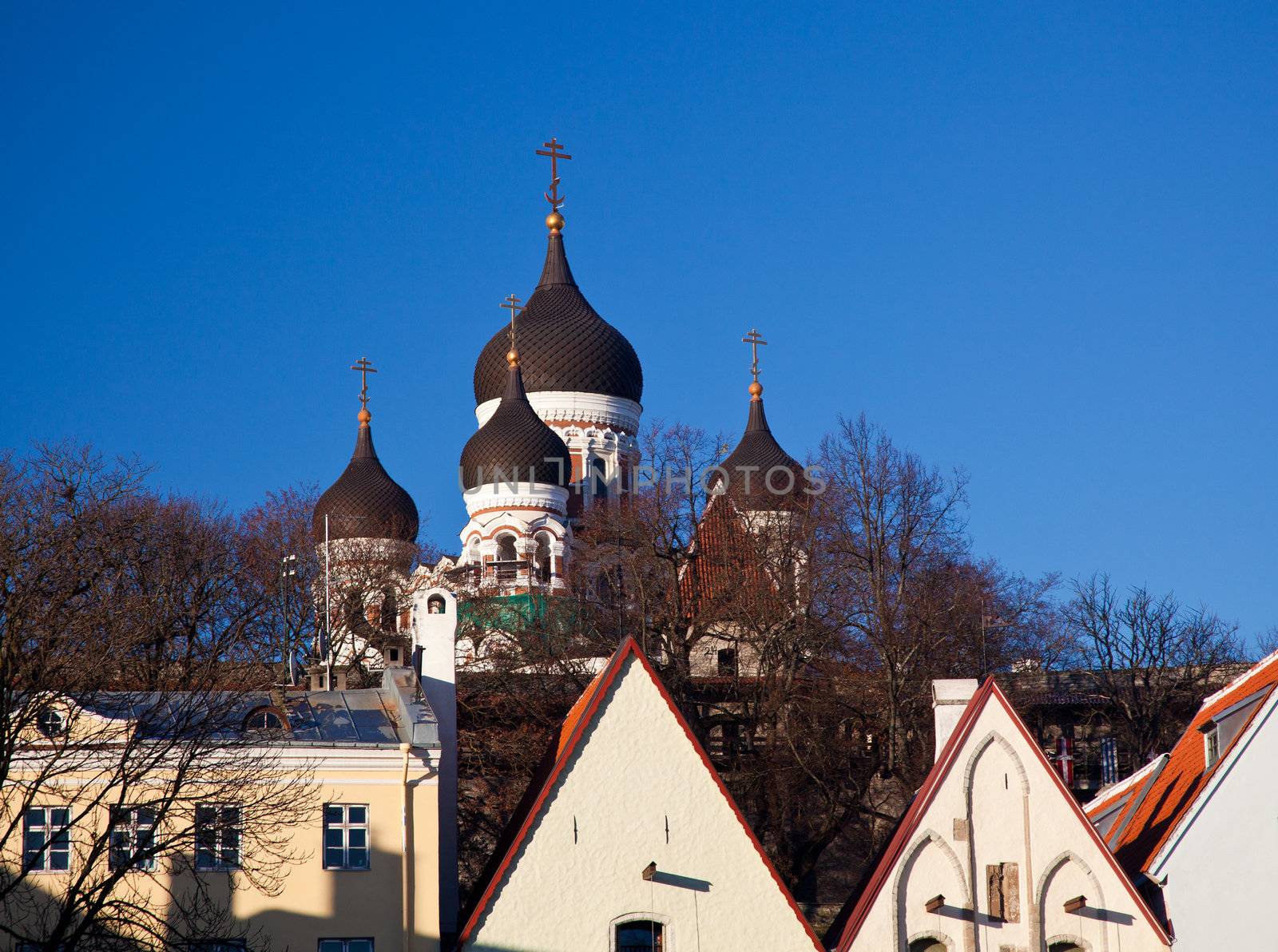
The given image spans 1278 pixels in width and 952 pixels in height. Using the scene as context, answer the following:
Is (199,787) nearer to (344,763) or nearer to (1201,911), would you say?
(344,763)

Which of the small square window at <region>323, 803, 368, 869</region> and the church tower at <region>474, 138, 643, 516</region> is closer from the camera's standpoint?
the small square window at <region>323, 803, 368, 869</region>

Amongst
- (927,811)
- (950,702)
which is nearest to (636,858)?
(927,811)

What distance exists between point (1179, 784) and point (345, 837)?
39.5 ft

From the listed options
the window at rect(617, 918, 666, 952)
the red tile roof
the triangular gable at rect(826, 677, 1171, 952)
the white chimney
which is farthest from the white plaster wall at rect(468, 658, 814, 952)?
the red tile roof

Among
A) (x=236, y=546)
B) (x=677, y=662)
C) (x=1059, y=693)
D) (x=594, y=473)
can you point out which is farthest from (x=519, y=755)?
(x=594, y=473)

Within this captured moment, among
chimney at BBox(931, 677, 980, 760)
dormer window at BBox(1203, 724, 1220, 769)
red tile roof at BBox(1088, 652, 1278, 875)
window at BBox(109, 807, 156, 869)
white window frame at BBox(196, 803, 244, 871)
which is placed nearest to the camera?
window at BBox(109, 807, 156, 869)

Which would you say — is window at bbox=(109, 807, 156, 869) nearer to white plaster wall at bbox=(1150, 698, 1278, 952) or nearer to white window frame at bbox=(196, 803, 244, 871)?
white window frame at bbox=(196, 803, 244, 871)

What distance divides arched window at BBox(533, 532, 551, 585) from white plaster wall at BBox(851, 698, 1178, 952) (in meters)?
36.4

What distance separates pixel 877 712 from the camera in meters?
43.1

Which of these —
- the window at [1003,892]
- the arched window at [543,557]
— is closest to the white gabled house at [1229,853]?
the window at [1003,892]

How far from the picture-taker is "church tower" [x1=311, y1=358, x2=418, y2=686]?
5553cm

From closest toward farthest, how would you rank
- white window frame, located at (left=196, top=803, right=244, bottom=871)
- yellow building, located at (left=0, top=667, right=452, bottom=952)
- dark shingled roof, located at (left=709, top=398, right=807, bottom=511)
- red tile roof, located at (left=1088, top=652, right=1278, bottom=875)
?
1. yellow building, located at (left=0, top=667, right=452, bottom=952)
2. white window frame, located at (left=196, top=803, right=244, bottom=871)
3. red tile roof, located at (left=1088, top=652, right=1278, bottom=875)
4. dark shingled roof, located at (left=709, top=398, right=807, bottom=511)

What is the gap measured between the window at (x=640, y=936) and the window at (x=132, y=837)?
569 centimetres

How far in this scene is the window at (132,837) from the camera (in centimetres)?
2317
